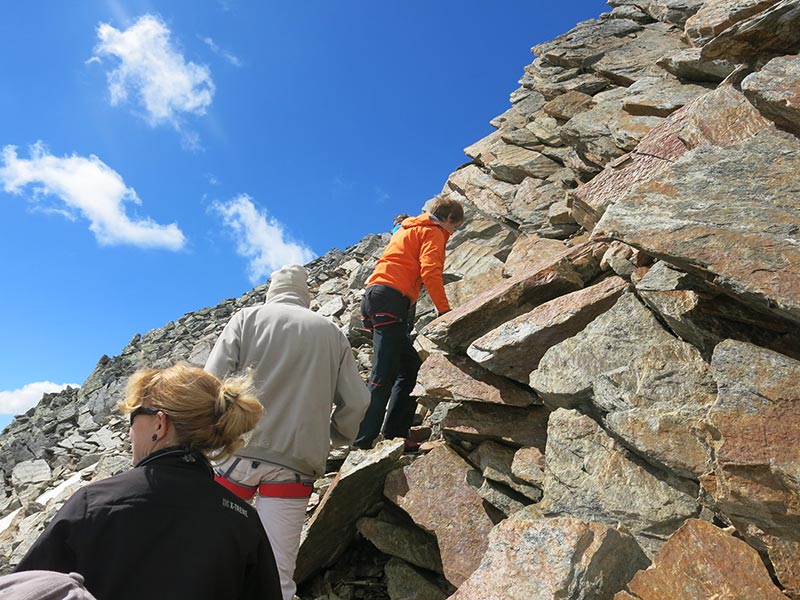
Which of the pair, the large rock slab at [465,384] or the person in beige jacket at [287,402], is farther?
the large rock slab at [465,384]

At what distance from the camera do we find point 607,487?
5648mm

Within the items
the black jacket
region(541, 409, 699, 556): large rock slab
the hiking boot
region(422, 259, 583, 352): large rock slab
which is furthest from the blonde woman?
the hiking boot

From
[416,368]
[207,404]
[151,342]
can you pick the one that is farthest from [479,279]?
[151,342]

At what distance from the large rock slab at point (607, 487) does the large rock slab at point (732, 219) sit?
1.93m

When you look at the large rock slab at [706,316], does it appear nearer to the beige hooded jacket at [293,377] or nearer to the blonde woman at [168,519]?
the beige hooded jacket at [293,377]

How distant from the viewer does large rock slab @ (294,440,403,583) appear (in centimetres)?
750

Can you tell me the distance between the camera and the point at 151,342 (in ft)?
134

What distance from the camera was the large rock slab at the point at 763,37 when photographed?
7453 mm

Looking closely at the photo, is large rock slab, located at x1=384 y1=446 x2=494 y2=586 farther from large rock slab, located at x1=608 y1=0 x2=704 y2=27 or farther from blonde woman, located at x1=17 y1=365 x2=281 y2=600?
large rock slab, located at x1=608 y1=0 x2=704 y2=27

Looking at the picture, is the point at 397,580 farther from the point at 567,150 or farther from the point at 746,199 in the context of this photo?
the point at 567,150

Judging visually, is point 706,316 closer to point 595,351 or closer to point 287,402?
point 595,351

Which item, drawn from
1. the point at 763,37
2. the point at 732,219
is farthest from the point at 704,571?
the point at 763,37

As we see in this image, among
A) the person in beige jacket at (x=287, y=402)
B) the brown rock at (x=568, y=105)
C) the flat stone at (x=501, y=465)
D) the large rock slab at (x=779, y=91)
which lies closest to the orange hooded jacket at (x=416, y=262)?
the flat stone at (x=501, y=465)

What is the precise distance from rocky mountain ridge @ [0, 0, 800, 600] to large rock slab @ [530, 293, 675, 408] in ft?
0.10
